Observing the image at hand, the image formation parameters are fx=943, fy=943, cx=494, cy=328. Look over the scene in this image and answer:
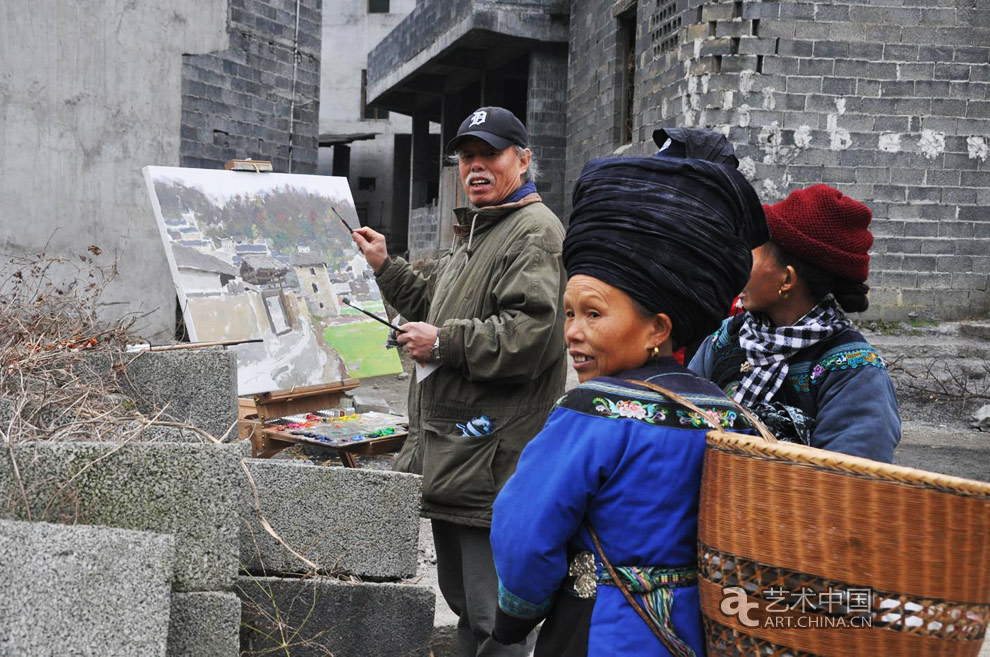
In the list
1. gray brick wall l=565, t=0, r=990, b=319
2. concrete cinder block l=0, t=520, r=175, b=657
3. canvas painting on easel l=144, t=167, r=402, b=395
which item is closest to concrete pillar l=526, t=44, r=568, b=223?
gray brick wall l=565, t=0, r=990, b=319

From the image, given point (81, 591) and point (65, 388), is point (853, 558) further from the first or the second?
point (65, 388)

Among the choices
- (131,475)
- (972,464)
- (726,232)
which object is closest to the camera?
(726,232)

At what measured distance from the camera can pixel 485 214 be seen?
9.95 feet

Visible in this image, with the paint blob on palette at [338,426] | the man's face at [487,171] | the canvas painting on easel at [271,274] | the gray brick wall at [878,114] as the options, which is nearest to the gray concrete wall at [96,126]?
the canvas painting on easel at [271,274]

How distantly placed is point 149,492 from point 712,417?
53.7 inches

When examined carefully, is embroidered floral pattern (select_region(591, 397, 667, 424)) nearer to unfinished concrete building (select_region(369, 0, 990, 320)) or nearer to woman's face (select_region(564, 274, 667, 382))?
woman's face (select_region(564, 274, 667, 382))

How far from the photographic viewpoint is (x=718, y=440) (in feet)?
4.90

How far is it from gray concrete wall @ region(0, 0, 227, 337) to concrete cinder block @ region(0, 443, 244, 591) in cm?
589

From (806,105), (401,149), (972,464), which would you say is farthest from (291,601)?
(401,149)

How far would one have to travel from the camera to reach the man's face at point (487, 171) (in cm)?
306

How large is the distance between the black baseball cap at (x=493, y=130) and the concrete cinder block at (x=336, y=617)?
1.44 metres

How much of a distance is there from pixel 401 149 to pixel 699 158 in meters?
26.6

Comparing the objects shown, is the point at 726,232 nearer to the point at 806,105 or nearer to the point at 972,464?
the point at 972,464

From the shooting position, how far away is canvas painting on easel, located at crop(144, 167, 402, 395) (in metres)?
5.32
